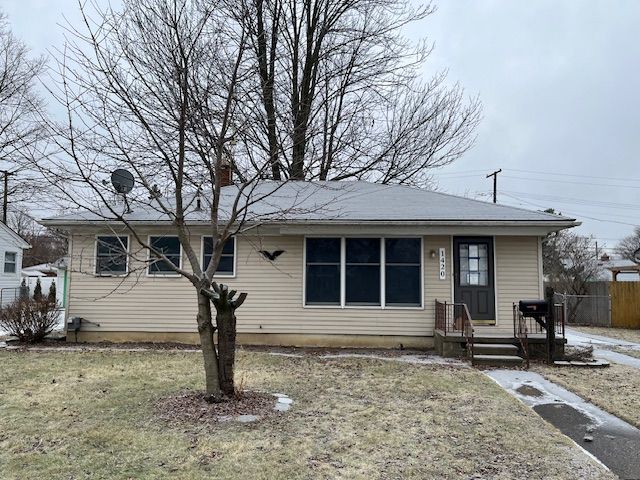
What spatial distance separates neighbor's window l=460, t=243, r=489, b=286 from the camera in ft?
35.7

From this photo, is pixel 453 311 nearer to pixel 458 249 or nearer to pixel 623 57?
pixel 458 249

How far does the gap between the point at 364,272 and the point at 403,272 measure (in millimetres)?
856

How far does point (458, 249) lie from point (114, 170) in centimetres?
716

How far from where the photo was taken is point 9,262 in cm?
2314

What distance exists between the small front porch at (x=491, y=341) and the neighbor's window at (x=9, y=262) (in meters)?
20.9

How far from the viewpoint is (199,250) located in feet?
37.0

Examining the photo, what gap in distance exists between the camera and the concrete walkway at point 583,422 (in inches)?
173

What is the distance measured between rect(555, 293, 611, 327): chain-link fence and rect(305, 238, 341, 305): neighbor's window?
11.2 m

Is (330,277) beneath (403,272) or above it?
beneath

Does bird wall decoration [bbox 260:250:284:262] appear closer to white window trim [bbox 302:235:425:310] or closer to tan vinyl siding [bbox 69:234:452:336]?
tan vinyl siding [bbox 69:234:452:336]

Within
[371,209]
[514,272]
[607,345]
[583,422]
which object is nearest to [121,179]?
[371,209]

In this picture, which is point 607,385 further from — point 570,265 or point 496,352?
point 570,265

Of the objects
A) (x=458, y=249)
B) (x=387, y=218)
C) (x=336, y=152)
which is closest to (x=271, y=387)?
(x=387, y=218)

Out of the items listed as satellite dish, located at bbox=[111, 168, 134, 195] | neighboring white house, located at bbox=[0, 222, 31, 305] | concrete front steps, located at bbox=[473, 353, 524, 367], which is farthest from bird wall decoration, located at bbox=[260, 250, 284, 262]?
neighboring white house, located at bbox=[0, 222, 31, 305]
